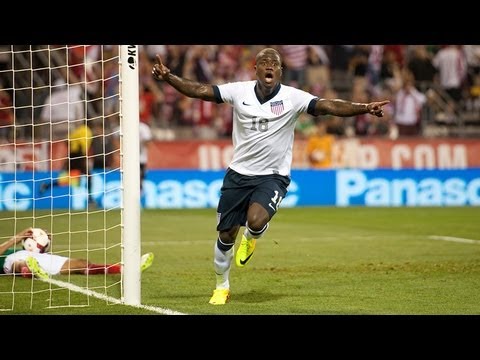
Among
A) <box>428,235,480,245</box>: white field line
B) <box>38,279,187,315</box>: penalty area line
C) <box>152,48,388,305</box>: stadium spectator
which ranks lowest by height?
<box>38,279,187,315</box>: penalty area line

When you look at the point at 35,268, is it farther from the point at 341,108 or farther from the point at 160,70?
the point at 341,108

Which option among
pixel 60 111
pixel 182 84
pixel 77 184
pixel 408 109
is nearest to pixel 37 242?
pixel 182 84

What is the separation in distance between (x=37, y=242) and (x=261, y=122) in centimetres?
319

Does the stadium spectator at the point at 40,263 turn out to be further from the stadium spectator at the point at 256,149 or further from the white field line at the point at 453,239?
the white field line at the point at 453,239

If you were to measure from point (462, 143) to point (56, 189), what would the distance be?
10.2 metres

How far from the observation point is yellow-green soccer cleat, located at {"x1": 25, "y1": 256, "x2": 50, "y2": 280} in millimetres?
9922

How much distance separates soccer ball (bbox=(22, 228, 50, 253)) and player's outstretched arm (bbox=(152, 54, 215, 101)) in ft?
9.52

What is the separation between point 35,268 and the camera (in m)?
9.98

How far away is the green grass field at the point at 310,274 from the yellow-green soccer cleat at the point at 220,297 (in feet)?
0.32

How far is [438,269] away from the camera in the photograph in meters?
11.7

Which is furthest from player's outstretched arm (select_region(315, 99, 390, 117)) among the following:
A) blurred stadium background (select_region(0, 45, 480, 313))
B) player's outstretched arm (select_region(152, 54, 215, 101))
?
blurred stadium background (select_region(0, 45, 480, 313))

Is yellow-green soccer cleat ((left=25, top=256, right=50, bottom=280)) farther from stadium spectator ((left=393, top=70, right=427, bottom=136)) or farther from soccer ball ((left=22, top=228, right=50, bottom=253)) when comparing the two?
stadium spectator ((left=393, top=70, right=427, bottom=136))
